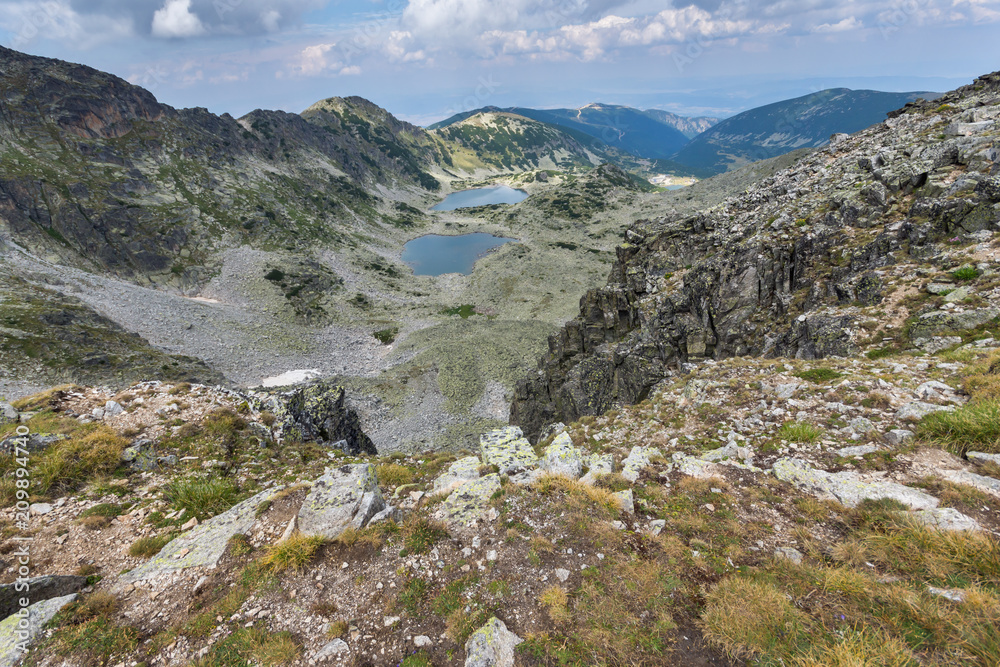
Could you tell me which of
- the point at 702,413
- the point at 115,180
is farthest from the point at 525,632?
the point at 115,180

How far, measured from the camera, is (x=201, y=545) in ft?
30.1

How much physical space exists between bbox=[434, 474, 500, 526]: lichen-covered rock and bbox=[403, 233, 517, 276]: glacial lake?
106037mm

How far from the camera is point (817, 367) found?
1504 cm

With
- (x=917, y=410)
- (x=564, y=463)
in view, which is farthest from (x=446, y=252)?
(x=917, y=410)

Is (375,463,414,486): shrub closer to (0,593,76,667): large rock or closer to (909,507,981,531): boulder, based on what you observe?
(0,593,76,667): large rock

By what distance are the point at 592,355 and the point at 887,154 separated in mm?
25008

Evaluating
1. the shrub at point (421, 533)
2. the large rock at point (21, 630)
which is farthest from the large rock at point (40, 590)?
the shrub at point (421, 533)

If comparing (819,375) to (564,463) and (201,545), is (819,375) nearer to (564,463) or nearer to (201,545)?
(564,463)

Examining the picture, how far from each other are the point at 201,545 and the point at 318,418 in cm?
1684

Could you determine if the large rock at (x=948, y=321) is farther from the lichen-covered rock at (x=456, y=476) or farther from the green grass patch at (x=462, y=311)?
the green grass patch at (x=462, y=311)

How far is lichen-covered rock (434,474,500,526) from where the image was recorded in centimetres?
1003

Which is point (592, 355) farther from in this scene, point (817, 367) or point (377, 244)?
point (377, 244)

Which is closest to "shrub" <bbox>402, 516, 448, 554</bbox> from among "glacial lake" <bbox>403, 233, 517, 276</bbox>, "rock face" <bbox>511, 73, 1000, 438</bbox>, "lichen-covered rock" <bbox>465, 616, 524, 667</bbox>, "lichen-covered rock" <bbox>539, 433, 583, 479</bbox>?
"lichen-covered rock" <bbox>465, 616, 524, 667</bbox>

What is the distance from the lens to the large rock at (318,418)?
17.5 metres
